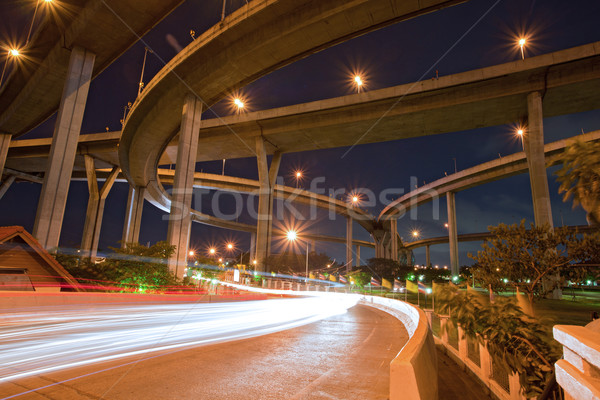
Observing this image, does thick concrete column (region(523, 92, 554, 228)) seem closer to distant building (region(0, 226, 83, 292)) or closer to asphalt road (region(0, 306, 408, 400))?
asphalt road (region(0, 306, 408, 400))

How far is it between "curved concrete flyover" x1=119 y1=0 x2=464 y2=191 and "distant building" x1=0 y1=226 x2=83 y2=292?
18.0 m

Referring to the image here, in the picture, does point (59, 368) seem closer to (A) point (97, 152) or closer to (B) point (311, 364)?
(B) point (311, 364)

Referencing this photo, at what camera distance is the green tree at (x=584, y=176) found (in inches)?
173

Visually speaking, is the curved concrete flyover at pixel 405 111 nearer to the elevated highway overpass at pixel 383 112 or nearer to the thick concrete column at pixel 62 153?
the elevated highway overpass at pixel 383 112

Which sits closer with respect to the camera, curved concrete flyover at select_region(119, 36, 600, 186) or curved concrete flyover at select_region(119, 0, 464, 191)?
curved concrete flyover at select_region(119, 0, 464, 191)

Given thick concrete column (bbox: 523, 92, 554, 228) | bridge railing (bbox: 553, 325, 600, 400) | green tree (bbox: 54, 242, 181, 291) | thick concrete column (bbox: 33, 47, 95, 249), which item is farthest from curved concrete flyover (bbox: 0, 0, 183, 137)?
thick concrete column (bbox: 523, 92, 554, 228)

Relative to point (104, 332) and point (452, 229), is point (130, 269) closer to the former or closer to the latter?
point (104, 332)

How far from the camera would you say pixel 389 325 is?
13.9 metres

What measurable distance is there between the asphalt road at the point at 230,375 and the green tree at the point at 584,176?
13.1 feet

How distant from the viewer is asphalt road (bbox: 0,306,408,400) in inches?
196

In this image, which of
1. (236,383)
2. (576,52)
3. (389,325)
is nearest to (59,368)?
(236,383)

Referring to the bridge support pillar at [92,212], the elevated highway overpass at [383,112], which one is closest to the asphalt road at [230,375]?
the elevated highway overpass at [383,112]

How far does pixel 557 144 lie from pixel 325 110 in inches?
1109

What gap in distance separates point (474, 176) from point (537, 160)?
25.2m
